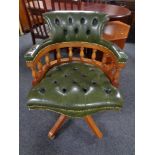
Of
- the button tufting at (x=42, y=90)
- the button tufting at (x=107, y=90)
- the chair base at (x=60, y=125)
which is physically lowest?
the chair base at (x=60, y=125)

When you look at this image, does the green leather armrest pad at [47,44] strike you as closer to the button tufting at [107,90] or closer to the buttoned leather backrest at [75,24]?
the buttoned leather backrest at [75,24]

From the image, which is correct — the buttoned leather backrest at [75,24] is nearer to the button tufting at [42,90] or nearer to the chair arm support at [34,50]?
the chair arm support at [34,50]

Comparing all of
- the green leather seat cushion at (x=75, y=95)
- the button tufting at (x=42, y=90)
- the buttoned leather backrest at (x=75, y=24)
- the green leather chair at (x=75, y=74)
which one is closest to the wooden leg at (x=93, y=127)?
the green leather chair at (x=75, y=74)

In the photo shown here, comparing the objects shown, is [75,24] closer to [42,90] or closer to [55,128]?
[42,90]

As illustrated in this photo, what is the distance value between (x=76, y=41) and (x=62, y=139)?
809 millimetres

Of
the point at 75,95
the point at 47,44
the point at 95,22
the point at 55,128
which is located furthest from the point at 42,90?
the point at 95,22

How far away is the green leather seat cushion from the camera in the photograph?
0.95 m

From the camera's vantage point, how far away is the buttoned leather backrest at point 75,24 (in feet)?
3.88

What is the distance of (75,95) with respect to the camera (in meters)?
0.99

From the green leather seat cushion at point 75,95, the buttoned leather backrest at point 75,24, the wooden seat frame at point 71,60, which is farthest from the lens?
the buttoned leather backrest at point 75,24

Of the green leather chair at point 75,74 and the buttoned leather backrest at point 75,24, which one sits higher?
the buttoned leather backrest at point 75,24

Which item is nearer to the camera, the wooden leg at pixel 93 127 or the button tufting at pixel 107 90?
the button tufting at pixel 107 90

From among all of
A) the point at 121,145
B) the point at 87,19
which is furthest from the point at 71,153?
the point at 87,19

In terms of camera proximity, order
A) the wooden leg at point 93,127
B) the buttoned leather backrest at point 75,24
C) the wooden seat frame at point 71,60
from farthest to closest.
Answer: the wooden leg at point 93,127
the buttoned leather backrest at point 75,24
the wooden seat frame at point 71,60
